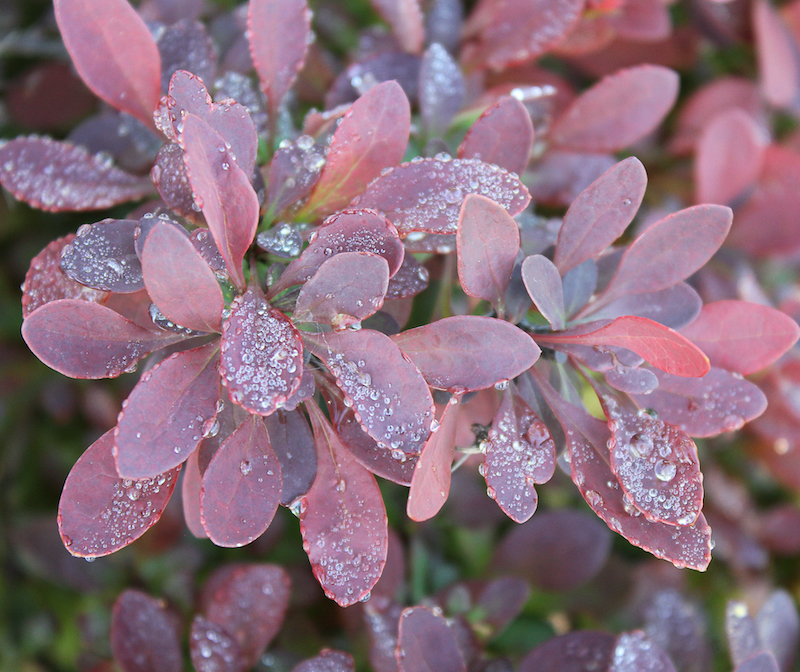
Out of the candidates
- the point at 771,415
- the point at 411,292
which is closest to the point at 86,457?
the point at 411,292

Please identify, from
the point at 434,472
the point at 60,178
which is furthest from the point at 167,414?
the point at 60,178

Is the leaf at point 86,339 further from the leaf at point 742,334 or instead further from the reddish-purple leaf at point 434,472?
the leaf at point 742,334

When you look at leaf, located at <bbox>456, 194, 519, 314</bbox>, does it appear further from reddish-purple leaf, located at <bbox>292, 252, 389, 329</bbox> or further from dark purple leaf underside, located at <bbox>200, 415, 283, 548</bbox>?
dark purple leaf underside, located at <bbox>200, 415, 283, 548</bbox>

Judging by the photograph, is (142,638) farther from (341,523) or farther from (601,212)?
(601,212)

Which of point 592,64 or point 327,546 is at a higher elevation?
point 592,64

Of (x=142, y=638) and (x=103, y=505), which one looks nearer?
(x=103, y=505)

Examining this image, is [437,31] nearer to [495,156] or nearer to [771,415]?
[495,156]
